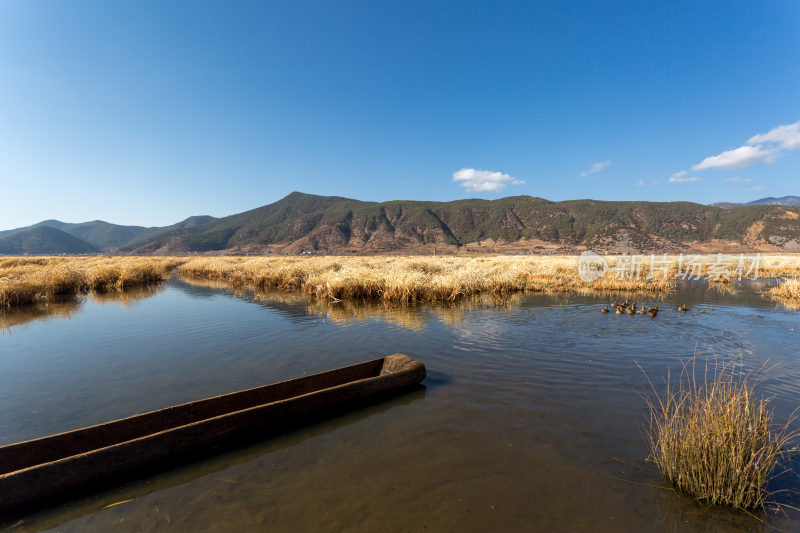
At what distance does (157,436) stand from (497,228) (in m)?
149

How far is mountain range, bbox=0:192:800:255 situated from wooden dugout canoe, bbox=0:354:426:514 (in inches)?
4498

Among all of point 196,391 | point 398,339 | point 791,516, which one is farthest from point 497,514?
point 398,339

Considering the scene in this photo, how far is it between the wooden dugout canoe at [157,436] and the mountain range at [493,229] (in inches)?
4498

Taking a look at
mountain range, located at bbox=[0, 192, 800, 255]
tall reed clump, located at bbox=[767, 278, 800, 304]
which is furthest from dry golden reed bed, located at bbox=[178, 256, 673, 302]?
mountain range, located at bbox=[0, 192, 800, 255]

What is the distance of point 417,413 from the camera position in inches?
237

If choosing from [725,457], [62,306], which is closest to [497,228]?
Result: [62,306]

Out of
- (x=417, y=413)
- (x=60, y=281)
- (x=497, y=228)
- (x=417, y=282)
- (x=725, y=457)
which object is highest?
(x=497, y=228)

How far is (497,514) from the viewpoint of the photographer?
369cm

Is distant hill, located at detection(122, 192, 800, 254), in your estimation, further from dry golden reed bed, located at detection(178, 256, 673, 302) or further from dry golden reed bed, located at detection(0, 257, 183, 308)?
dry golden reed bed, located at detection(0, 257, 183, 308)

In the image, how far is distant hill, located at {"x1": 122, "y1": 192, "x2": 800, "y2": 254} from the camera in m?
114

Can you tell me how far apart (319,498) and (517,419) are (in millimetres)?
3446

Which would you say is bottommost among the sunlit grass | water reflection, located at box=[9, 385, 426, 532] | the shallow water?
the sunlit grass

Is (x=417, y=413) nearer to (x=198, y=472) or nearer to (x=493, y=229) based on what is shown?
(x=198, y=472)

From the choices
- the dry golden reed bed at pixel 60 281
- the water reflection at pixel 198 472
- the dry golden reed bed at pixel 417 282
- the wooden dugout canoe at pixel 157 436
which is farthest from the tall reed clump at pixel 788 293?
the dry golden reed bed at pixel 60 281
